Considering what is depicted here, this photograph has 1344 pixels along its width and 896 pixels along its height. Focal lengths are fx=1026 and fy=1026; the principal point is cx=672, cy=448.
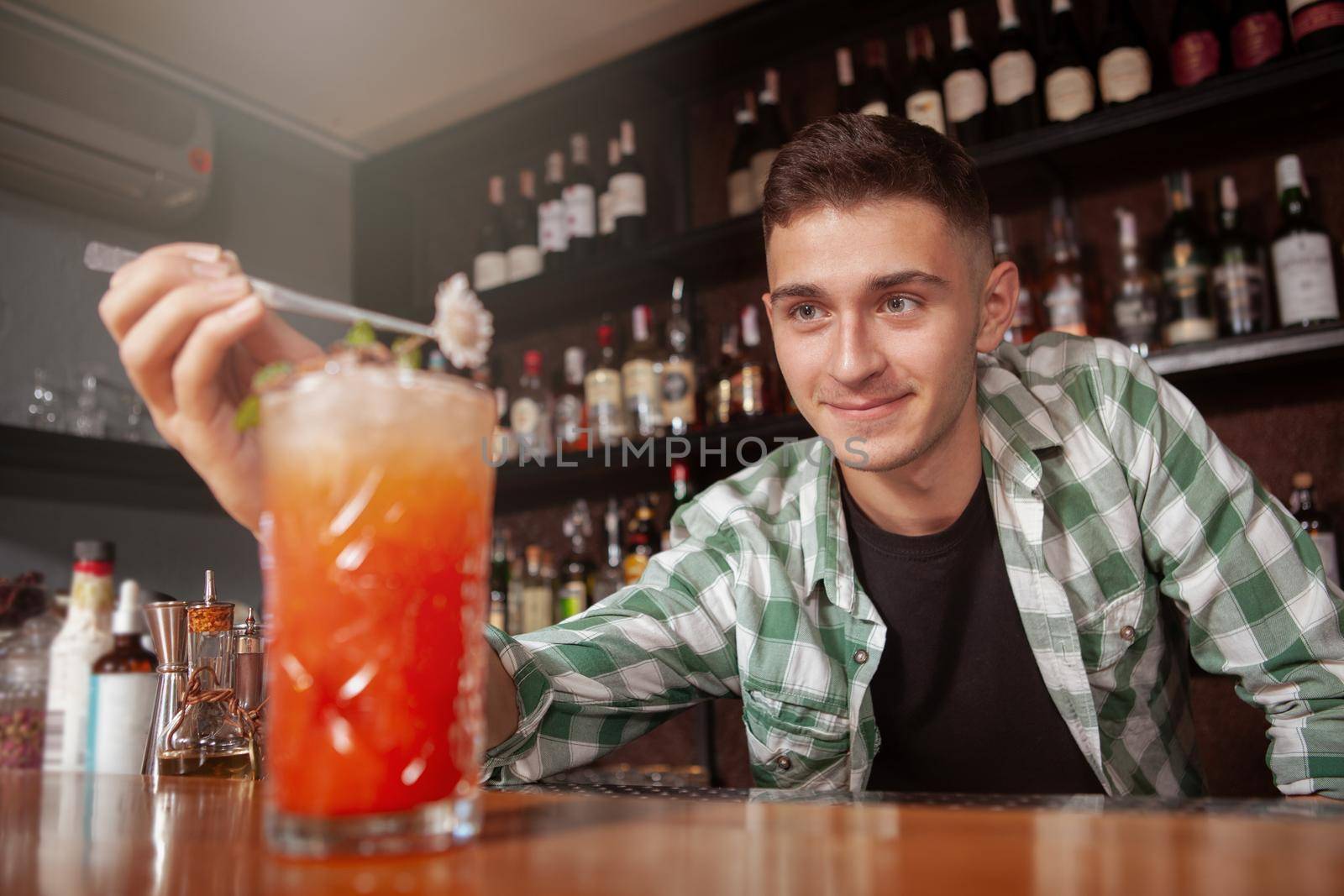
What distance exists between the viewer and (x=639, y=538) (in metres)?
2.69

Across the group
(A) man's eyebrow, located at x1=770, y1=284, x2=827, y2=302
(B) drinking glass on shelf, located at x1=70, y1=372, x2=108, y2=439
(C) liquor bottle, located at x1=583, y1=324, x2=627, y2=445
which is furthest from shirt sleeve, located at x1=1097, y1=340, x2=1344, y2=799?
(B) drinking glass on shelf, located at x1=70, y1=372, x2=108, y2=439

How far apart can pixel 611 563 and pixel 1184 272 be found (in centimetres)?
156

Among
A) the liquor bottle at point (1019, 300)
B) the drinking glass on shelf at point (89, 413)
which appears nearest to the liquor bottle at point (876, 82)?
the liquor bottle at point (1019, 300)

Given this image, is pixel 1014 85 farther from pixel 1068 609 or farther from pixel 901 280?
pixel 1068 609

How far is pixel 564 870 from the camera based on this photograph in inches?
14.5

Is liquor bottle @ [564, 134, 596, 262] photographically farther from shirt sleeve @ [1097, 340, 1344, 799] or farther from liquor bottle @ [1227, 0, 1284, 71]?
shirt sleeve @ [1097, 340, 1344, 799]

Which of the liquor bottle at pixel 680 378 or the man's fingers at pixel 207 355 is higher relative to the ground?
the liquor bottle at pixel 680 378

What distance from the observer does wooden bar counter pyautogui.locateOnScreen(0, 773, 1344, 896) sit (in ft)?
1.12

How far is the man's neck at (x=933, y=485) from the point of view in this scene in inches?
55.3

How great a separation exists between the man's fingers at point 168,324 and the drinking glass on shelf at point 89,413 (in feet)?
7.17

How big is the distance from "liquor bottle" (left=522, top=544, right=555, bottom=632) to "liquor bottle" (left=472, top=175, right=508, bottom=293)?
31.0 inches

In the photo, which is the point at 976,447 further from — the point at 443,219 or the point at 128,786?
the point at 443,219

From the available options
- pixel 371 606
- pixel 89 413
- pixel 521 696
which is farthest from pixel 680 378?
pixel 371 606

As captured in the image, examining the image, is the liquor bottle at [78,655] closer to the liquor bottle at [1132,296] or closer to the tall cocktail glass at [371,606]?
the tall cocktail glass at [371,606]
